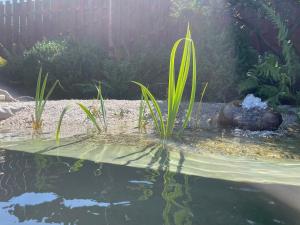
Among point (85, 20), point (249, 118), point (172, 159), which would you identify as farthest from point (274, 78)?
point (85, 20)

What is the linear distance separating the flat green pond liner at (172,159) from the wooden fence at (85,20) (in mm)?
4471

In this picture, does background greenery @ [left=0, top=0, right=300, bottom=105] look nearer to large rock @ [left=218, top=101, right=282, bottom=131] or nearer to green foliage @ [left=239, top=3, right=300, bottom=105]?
green foliage @ [left=239, top=3, right=300, bottom=105]

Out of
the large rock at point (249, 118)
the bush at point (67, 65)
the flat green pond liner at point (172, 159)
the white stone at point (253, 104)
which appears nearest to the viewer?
the flat green pond liner at point (172, 159)

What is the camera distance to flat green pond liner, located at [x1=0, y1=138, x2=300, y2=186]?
2.55 meters

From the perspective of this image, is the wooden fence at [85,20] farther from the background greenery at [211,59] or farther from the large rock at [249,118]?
the large rock at [249,118]

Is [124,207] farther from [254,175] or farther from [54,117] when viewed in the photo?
[54,117]

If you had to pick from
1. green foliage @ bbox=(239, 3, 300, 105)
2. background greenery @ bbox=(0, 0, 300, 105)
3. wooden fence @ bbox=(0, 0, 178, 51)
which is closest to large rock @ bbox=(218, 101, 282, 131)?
green foliage @ bbox=(239, 3, 300, 105)

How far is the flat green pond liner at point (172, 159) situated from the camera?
8.38ft

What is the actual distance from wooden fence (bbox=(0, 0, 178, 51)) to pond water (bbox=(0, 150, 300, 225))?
17.3ft

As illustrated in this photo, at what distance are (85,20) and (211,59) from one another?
Result: 11.0 ft

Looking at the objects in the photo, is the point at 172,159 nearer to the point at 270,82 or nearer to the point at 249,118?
the point at 249,118

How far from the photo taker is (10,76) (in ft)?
26.6

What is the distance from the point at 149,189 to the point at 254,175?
2.26 feet

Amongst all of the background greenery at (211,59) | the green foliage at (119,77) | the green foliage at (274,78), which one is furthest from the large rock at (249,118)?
the green foliage at (119,77)
